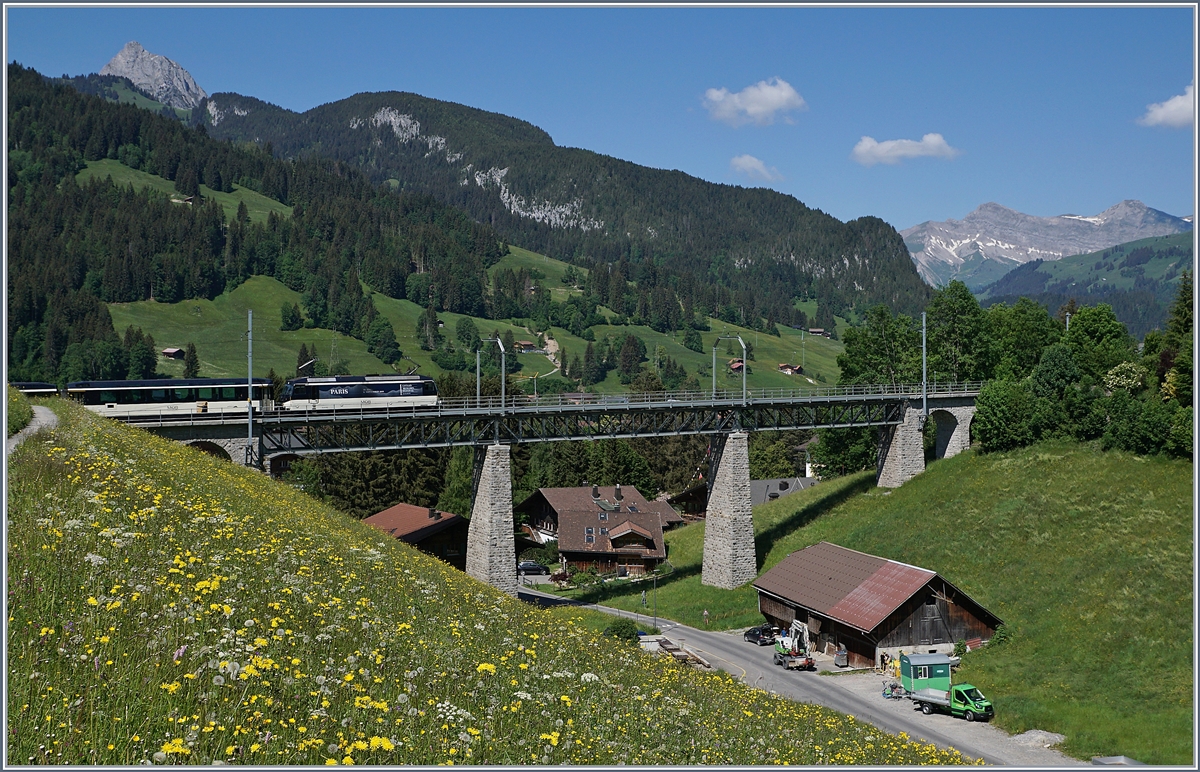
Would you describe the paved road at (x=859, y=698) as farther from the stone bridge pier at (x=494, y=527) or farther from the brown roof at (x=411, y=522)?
the brown roof at (x=411, y=522)

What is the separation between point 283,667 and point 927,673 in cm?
3898

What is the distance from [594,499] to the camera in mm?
101750

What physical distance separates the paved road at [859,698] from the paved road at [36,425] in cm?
2680

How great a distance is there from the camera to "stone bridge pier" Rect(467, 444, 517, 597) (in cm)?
6259

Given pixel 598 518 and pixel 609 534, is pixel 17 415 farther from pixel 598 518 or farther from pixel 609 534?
pixel 598 518

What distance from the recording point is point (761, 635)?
59594mm

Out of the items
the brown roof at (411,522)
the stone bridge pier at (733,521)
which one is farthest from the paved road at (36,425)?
the stone bridge pier at (733,521)

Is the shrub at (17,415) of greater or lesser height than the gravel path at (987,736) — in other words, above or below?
above

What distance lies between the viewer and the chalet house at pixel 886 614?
5072 cm

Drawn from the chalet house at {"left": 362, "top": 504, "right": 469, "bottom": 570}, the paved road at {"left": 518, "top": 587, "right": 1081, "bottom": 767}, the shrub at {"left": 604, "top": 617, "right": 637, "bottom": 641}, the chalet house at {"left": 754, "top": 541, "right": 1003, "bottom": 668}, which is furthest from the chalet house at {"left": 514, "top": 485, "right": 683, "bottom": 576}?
the shrub at {"left": 604, "top": 617, "right": 637, "bottom": 641}

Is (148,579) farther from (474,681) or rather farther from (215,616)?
(474,681)

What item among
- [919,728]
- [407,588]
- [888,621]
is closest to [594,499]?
[888,621]

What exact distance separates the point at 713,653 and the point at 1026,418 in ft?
116

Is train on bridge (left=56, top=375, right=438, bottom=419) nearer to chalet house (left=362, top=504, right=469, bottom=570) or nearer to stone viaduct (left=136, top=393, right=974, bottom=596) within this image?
stone viaduct (left=136, top=393, right=974, bottom=596)
